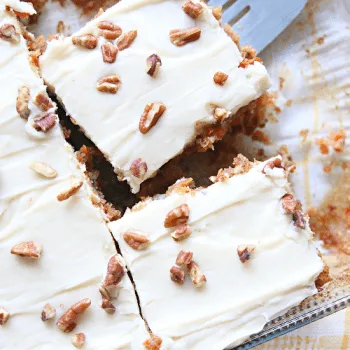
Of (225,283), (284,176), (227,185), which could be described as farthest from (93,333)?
(284,176)

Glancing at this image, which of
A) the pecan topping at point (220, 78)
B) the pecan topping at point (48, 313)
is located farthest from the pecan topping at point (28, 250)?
the pecan topping at point (220, 78)

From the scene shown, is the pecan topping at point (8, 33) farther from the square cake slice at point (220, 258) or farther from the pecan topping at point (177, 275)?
the pecan topping at point (177, 275)

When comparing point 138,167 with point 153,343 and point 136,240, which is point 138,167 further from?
point 153,343

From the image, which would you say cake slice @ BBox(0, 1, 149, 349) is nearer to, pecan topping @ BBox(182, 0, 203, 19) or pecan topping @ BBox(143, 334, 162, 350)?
pecan topping @ BBox(143, 334, 162, 350)

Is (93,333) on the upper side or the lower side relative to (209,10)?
lower

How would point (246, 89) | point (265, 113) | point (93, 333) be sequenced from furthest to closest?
1. point (265, 113)
2. point (246, 89)
3. point (93, 333)

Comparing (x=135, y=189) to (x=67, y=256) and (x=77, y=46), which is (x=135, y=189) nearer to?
(x=67, y=256)
